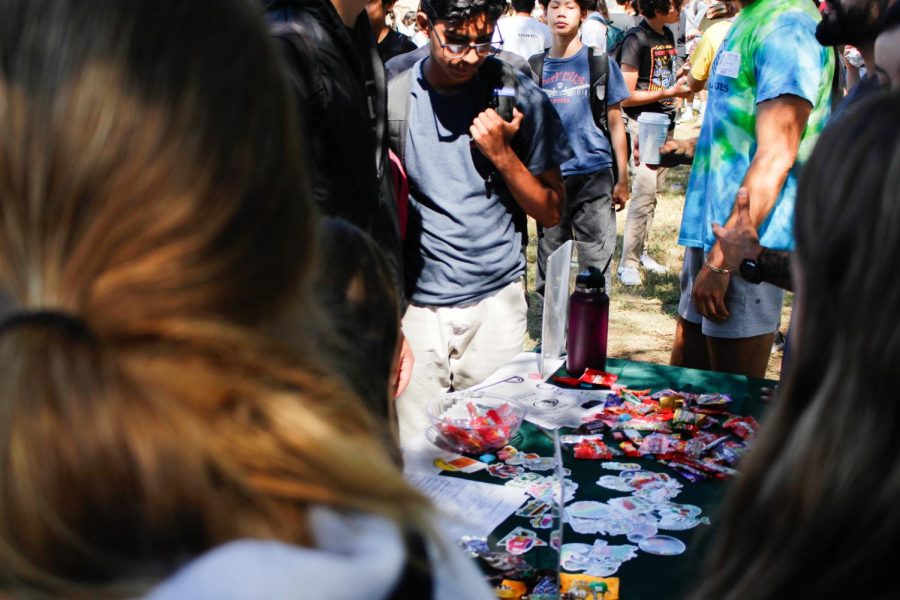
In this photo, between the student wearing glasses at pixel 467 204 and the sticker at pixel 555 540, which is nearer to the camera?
the sticker at pixel 555 540

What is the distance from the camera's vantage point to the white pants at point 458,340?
9.94 feet

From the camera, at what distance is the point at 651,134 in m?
4.55

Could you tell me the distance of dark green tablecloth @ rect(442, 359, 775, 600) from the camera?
151 cm

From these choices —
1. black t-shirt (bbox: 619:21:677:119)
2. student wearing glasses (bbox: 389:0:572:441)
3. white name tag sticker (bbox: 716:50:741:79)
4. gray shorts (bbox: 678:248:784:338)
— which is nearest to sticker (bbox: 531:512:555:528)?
student wearing glasses (bbox: 389:0:572:441)

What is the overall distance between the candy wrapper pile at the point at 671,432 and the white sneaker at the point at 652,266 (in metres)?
4.45

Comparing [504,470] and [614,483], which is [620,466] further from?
[504,470]

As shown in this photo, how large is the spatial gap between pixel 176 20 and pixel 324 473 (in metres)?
0.37

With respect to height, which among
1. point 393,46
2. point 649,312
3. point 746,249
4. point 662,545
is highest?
point 393,46

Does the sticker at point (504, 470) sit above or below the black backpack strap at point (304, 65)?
below

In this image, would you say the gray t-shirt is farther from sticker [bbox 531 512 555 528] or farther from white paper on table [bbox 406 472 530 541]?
sticker [bbox 531 512 555 528]

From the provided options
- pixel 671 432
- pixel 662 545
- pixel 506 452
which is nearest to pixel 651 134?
pixel 671 432

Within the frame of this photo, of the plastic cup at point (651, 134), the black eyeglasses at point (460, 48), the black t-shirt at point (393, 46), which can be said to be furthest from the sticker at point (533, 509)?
the black t-shirt at point (393, 46)

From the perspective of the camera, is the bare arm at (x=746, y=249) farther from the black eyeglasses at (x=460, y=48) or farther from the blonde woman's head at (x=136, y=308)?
the blonde woman's head at (x=136, y=308)

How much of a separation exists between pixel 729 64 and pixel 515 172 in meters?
0.86
